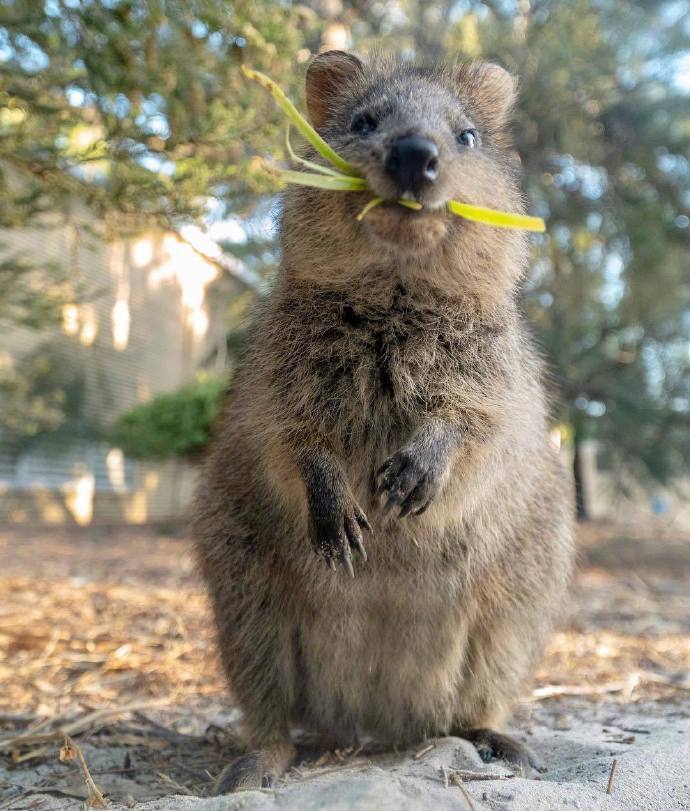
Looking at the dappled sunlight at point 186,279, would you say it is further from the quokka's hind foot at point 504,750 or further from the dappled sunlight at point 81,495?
the quokka's hind foot at point 504,750

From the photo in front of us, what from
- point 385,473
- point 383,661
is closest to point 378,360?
point 385,473

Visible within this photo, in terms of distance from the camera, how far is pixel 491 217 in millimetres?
2580

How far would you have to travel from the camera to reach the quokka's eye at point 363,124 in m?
2.92

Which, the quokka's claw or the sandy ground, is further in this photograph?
the quokka's claw

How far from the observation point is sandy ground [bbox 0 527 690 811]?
2.40m

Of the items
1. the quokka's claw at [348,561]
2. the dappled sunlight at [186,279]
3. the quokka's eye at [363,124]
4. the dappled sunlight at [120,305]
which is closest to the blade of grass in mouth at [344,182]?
the quokka's eye at [363,124]

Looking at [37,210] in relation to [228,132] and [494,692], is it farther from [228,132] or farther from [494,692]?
[494,692]

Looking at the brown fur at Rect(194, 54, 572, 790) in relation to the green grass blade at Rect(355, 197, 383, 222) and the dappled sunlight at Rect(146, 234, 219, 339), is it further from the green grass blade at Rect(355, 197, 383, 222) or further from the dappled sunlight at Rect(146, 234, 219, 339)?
the dappled sunlight at Rect(146, 234, 219, 339)

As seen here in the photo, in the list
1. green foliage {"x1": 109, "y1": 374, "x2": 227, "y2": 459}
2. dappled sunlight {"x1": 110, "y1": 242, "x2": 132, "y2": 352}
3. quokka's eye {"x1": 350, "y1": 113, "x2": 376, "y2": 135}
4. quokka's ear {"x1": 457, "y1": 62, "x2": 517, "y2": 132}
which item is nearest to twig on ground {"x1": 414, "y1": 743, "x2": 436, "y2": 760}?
quokka's eye {"x1": 350, "y1": 113, "x2": 376, "y2": 135}

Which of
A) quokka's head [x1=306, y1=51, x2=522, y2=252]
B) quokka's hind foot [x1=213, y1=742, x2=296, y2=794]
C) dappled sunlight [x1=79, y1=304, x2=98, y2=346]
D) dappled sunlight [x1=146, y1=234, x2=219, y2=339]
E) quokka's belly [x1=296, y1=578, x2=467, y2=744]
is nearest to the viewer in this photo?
quokka's head [x1=306, y1=51, x2=522, y2=252]

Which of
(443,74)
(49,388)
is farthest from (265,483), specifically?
(49,388)

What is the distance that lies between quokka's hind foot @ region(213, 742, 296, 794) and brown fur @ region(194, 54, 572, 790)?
1 centimetres

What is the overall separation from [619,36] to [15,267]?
873 centimetres

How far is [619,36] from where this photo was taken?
10602mm
